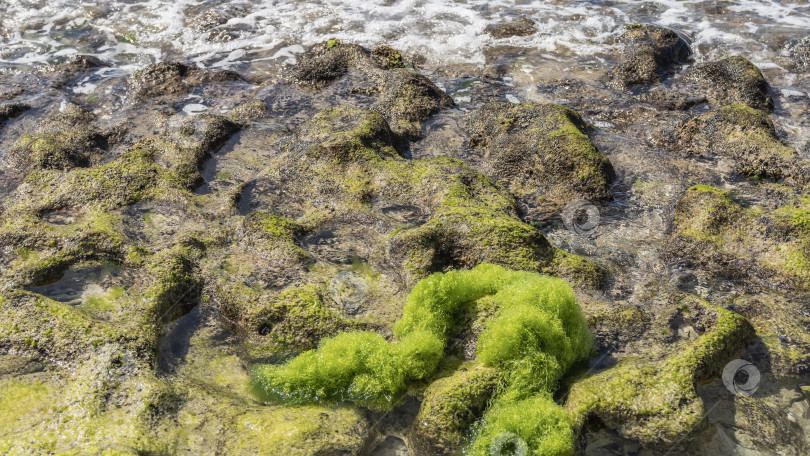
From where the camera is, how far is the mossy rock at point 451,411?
330 cm

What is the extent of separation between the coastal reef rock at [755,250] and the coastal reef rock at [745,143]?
63 centimetres

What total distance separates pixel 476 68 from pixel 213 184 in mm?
4701

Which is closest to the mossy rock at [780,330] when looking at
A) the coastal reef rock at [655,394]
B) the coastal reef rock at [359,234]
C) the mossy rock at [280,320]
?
the coastal reef rock at [655,394]

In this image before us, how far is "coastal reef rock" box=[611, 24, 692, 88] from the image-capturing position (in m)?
8.20

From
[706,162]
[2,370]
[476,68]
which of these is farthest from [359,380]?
[476,68]

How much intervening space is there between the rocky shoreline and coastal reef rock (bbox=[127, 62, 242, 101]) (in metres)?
0.46

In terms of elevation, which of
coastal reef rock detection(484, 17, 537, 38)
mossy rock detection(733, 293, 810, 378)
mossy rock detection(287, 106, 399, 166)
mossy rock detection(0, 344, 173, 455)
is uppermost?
mossy rock detection(287, 106, 399, 166)

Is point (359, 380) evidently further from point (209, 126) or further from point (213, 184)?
point (209, 126)

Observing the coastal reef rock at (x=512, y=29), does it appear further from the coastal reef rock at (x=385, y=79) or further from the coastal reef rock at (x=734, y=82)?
the coastal reef rock at (x=734, y=82)

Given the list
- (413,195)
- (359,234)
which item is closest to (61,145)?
(359,234)

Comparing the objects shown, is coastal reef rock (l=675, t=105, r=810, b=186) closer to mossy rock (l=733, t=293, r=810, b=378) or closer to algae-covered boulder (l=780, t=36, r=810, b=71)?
mossy rock (l=733, t=293, r=810, b=378)

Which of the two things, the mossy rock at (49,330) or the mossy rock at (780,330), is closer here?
the mossy rock at (49,330)

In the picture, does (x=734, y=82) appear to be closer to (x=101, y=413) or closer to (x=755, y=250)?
(x=755, y=250)

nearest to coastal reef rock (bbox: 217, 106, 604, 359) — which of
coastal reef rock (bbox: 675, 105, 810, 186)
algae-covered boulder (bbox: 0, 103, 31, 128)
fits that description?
coastal reef rock (bbox: 675, 105, 810, 186)
